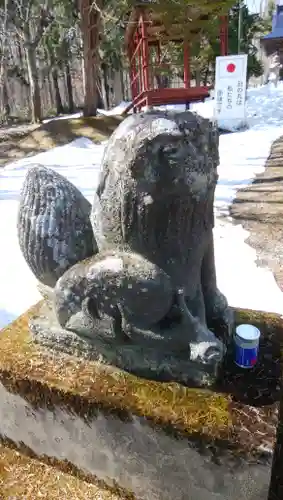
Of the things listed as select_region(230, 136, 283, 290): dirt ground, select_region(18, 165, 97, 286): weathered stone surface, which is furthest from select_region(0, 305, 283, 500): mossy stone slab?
select_region(230, 136, 283, 290): dirt ground

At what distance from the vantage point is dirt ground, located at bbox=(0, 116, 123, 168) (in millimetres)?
7137

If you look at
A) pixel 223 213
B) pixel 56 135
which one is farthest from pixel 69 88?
pixel 223 213

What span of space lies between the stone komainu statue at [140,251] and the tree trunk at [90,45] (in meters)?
7.27

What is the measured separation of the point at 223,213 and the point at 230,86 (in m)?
4.46

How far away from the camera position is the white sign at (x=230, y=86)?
703 centimetres

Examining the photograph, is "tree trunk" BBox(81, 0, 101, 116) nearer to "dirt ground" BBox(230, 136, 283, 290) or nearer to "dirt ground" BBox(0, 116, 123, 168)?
"dirt ground" BBox(0, 116, 123, 168)

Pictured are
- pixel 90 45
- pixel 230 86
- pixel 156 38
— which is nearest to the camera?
pixel 230 86

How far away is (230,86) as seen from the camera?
723 cm

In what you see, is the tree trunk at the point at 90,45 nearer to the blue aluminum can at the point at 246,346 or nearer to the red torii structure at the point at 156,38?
the red torii structure at the point at 156,38

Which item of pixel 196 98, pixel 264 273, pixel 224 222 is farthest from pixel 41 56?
pixel 264 273

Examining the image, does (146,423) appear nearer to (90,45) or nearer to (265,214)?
(265,214)

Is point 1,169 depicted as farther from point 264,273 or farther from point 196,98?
point 264,273

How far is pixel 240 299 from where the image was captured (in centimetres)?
237

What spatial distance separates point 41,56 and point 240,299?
1391 centimetres
